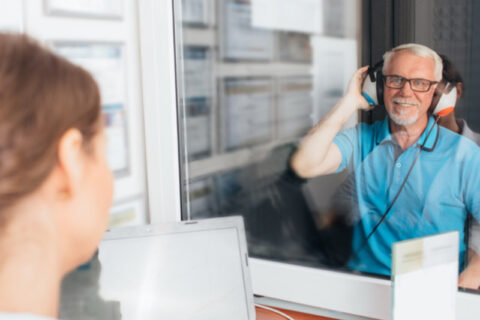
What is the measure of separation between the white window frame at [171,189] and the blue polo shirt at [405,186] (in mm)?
50

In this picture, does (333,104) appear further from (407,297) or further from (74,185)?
(74,185)

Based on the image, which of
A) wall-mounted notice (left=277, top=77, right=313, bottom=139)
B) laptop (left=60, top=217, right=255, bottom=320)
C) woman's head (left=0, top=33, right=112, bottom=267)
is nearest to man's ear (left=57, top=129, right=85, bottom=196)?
woman's head (left=0, top=33, right=112, bottom=267)

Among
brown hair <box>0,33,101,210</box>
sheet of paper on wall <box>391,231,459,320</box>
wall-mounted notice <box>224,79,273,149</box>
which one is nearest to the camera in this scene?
brown hair <box>0,33,101,210</box>

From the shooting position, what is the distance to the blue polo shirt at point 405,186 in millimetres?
710

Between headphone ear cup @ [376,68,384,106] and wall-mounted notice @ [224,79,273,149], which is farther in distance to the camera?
wall-mounted notice @ [224,79,273,149]

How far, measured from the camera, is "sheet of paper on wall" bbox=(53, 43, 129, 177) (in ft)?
2.97

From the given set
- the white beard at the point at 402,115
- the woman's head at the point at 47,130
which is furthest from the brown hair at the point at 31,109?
the white beard at the point at 402,115

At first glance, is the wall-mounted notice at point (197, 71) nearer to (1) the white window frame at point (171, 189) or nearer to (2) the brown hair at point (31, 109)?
(1) the white window frame at point (171, 189)

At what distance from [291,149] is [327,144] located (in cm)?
7

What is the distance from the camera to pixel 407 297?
69 centimetres

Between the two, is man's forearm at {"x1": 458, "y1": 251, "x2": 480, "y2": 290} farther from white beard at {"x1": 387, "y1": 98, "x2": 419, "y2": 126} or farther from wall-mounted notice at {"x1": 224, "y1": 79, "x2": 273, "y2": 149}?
wall-mounted notice at {"x1": 224, "y1": 79, "x2": 273, "y2": 149}

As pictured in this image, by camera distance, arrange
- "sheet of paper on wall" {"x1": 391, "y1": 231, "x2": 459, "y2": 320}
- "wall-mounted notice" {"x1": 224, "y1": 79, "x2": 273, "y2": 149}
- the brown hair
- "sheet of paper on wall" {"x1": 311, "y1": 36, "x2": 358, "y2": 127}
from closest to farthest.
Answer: the brown hair
"sheet of paper on wall" {"x1": 391, "y1": 231, "x2": 459, "y2": 320}
"sheet of paper on wall" {"x1": 311, "y1": 36, "x2": 358, "y2": 127}
"wall-mounted notice" {"x1": 224, "y1": 79, "x2": 273, "y2": 149}

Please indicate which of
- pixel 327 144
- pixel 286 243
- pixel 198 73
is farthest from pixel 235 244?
pixel 198 73

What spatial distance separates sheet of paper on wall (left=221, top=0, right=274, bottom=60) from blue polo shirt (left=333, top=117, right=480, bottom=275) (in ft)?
0.70
